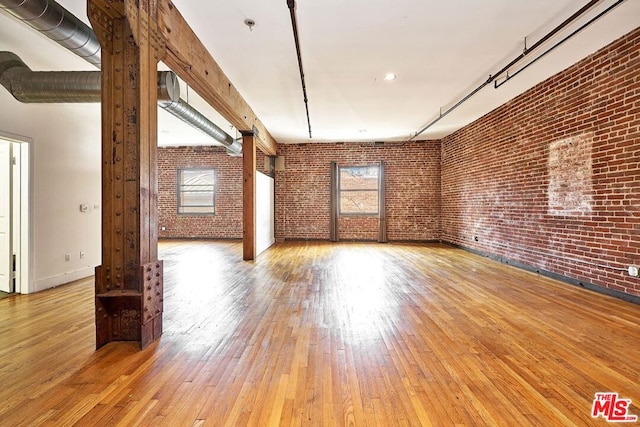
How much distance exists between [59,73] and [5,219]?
2.01m

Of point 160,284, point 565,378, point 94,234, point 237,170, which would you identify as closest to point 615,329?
point 565,378

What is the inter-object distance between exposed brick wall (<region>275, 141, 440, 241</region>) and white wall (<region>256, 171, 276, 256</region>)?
64cm

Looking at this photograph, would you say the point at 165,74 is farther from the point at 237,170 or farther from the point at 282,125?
the point at 237,170

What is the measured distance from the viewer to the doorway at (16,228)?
3.77 m

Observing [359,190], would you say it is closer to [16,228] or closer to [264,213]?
[264,213]

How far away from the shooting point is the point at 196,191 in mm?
10172

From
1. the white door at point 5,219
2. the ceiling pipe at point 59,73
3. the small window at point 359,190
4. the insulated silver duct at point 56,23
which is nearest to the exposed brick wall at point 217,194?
the small window at point 359,190

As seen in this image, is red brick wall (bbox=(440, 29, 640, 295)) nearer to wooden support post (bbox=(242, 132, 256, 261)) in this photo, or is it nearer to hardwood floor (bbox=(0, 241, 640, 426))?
hardwood floor (bbox=(0, 241, 640, 426))

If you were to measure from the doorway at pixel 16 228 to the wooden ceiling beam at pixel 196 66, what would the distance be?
2.29 metres

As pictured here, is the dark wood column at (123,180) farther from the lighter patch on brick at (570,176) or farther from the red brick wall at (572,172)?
the lighter patch on brick at (570,176)

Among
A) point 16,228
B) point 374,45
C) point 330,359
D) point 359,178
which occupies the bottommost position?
point 330,359

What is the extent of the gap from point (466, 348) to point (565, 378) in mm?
580

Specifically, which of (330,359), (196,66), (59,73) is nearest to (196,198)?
(59,73)

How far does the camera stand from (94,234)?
15.6 ft
